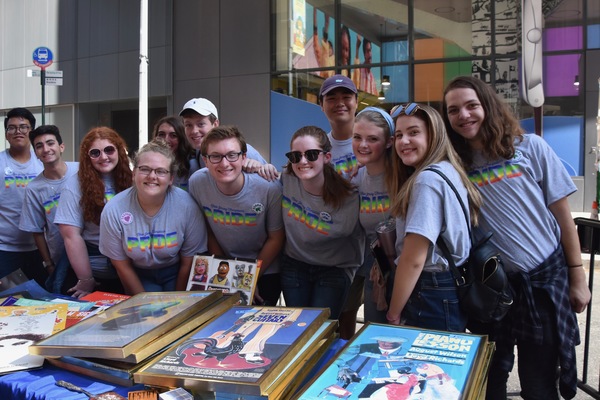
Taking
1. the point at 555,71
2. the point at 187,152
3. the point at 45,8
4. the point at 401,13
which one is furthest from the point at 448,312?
the point at 45,8

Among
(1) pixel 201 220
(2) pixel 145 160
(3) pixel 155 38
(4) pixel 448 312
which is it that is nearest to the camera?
(4) pixel 448 312

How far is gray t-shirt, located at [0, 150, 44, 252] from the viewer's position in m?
4.01

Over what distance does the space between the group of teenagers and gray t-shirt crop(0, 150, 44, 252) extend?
0.08 ft

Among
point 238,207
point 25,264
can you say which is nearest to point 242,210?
point 238,207

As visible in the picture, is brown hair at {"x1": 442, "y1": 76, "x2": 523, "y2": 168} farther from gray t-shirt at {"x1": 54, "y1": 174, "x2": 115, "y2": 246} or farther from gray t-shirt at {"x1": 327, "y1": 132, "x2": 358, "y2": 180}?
gray t-shirt at {"x1": 54, "y1": 174, "x2": 115, "y2": 246}

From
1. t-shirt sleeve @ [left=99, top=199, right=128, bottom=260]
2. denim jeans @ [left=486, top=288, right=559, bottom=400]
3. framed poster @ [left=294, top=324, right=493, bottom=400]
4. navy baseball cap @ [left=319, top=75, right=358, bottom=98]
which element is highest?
navy baseball cap @ [left=319, top=75, right=358, bottom=98]

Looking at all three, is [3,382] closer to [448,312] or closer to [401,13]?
[448,312]

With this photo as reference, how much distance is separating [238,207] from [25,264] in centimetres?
216

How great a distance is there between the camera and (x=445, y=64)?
11734mm

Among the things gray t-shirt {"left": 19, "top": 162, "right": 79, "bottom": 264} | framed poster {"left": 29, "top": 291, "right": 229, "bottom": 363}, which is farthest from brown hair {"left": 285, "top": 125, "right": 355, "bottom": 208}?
gray t-shirt {"left": 19, "top": 162, "right": 79, "bottom": 264}

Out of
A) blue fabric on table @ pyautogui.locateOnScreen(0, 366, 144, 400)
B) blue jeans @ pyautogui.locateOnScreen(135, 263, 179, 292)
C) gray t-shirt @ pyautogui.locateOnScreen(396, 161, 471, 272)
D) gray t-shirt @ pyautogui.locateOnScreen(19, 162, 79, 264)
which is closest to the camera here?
blue fabric on table @ pyautogui.locateOnScreen(0, 366, 144, 400)

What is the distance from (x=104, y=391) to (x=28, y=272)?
293cm

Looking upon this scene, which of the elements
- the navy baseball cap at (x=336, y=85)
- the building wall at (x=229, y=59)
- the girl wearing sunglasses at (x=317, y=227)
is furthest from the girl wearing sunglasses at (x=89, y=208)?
the building wall at (x=229, y=59)

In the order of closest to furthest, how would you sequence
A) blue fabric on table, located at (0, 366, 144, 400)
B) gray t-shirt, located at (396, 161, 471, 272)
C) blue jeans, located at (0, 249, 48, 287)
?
1. blue fabric on table, located at (0, 366, 144, 400)
2. gray t-shirt, located at (396, 161, 471, 272)
3. blue jeans, located at (0, 249, 48, 287)
